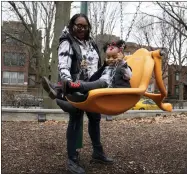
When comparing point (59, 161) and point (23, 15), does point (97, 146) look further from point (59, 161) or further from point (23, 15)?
point (23, 15)

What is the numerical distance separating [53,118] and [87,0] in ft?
11.9

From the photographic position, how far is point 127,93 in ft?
7.93

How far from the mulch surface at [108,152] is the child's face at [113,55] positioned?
99 centimetres

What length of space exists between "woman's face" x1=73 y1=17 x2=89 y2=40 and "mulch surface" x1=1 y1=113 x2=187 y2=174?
3.93ft

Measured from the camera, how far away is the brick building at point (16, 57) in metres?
15.5

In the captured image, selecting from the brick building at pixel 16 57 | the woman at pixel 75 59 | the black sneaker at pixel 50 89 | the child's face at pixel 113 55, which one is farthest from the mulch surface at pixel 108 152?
the brick building at pixel 16 57

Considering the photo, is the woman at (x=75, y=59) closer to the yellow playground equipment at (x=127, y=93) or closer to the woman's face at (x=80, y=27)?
the woman's face at (x=80, y=27)

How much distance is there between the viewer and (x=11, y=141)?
4.04 metres

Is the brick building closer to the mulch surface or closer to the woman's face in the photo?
the mulch surface

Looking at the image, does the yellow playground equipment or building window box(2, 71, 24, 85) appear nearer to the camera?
the yellow playground equipment

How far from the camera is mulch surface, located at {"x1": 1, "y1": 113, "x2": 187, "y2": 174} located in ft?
9.74

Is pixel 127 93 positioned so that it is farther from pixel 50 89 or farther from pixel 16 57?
pixel 16 57

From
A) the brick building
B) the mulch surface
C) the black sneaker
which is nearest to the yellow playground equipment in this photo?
the black sneaker

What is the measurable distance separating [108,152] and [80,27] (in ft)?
4.88
